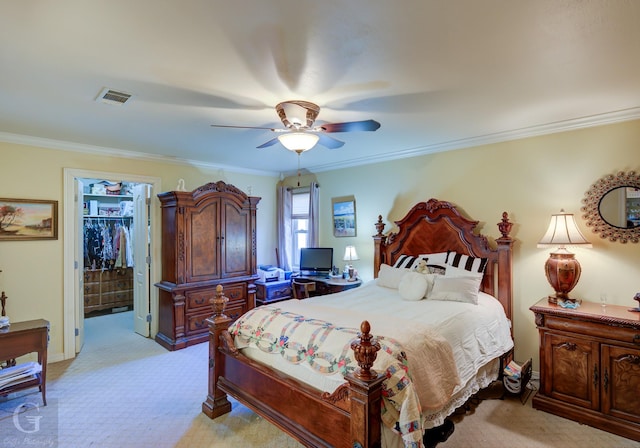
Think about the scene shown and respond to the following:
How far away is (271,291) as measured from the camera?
5.31 metres

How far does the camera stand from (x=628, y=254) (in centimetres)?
299

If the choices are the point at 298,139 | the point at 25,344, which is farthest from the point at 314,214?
the point at 25,344

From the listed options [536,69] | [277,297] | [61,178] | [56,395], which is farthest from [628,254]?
[61,178]

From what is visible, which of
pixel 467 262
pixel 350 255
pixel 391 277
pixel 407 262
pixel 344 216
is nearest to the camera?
pixel 467 262

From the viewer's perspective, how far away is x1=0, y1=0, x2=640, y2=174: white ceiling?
5.30 feet

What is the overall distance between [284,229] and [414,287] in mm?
3056

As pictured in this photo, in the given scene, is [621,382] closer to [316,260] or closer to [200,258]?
[316,260]

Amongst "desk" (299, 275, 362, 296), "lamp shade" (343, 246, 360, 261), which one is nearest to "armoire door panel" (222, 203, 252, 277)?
"desk" (299, 275, 362, 296)

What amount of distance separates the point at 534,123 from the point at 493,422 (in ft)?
9.00

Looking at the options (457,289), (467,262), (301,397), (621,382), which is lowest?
(621,382)

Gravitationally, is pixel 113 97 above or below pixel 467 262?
above

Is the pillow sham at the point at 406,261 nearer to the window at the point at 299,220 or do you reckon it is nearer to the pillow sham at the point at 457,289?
the pillow sham at the point at 457,289

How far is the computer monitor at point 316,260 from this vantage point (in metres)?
5.27

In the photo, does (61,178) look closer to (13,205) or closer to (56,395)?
(13,205)
